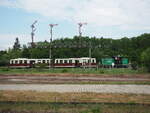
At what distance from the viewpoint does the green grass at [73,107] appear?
9.62 m

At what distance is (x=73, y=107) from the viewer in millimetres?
10469

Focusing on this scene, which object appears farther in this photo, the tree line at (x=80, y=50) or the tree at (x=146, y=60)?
the tree line at (x=80, y=50)

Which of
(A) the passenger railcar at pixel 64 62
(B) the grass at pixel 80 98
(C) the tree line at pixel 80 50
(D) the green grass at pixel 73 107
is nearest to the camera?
(D) the green grass at pixel 73 107

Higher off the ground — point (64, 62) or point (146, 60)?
point (146, 60)

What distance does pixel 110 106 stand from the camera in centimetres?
1066

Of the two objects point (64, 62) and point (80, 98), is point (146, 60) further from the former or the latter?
point (80, 98)

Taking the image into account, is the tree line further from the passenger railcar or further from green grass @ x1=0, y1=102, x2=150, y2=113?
green grass @ x1=0, y1=102, x2=150, y2=113

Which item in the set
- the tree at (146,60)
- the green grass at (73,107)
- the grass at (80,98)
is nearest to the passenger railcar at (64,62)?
the tree at (146,60)

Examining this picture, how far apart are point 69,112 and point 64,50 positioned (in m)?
72.5

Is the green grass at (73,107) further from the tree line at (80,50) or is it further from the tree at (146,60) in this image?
the tree line at (80,50)

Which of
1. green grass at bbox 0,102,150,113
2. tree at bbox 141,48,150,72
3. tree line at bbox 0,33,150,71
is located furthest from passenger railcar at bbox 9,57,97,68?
green grass at bbox 0,102,150,113

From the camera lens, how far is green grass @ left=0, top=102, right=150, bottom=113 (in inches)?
379

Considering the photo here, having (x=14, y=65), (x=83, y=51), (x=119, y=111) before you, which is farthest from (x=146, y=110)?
(x=83, y=51)

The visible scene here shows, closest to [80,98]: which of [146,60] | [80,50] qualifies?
[146,60]
